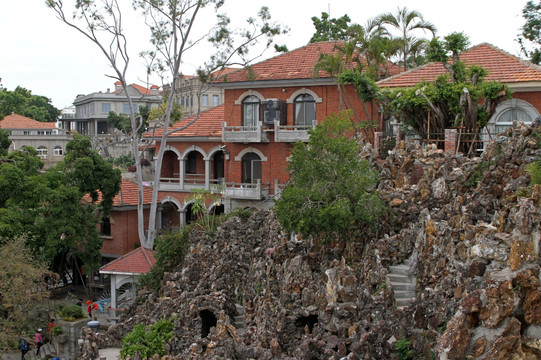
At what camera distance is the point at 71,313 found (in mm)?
24516

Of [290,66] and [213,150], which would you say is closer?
[290,66]

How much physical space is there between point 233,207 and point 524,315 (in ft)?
63.6

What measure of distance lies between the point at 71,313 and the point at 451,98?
17.9m

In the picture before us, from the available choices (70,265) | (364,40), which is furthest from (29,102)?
(364,40)

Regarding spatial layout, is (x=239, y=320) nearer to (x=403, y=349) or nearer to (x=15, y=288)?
(x=403, y=349)

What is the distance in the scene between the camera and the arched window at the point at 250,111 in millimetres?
30656

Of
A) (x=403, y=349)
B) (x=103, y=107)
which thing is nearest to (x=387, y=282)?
(x=403, y=349)

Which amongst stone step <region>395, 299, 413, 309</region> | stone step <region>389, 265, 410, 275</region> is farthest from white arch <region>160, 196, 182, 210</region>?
stone step <region>395, 299, 413, 309</region>

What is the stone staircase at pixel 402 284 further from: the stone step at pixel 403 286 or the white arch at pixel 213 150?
the white arch at pixel 213 150

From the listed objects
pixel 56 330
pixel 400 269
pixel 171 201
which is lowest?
pixel 56 330

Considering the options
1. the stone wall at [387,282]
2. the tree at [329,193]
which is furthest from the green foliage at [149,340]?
the tree at [329,193]

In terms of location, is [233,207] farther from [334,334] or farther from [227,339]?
[334,334]

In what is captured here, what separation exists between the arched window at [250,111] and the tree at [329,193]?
11190 mm

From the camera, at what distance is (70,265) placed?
3198cm
